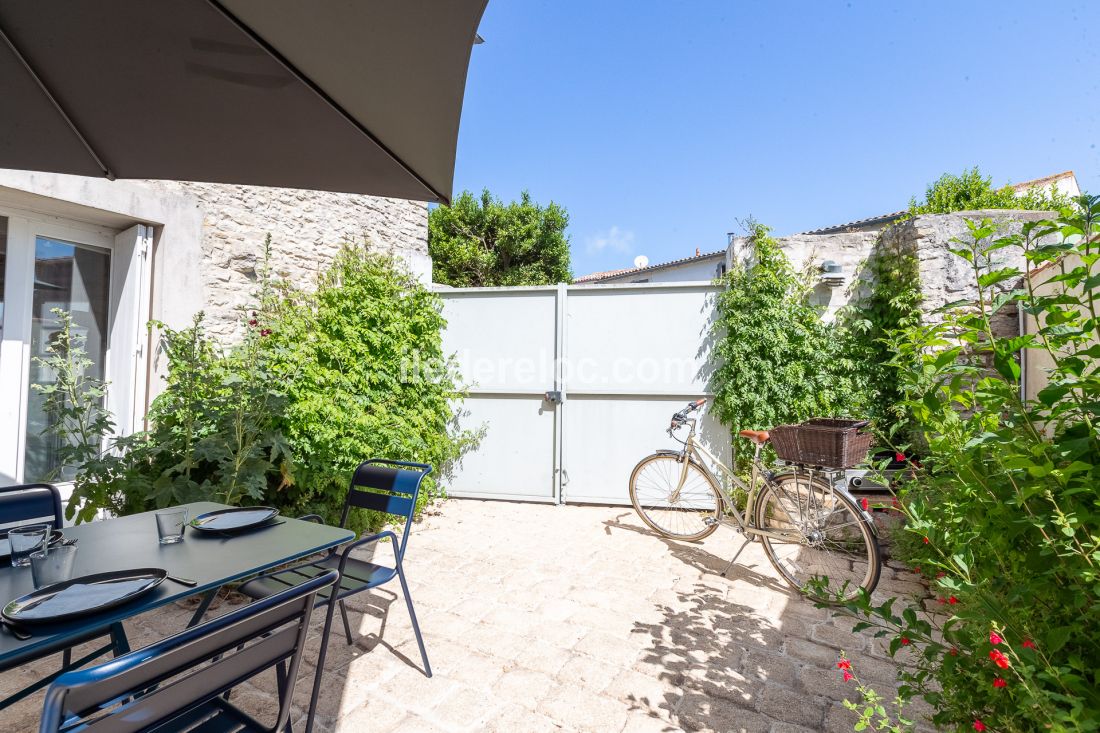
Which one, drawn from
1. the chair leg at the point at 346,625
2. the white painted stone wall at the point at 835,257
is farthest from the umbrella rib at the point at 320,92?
the white painted stone wall at the point at 835,257

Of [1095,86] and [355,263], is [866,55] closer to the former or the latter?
[1095,86]

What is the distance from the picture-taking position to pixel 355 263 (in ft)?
16.1

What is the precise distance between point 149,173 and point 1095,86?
4.18m

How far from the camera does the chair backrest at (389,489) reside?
2305mm

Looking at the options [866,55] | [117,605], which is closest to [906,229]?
[866,55]

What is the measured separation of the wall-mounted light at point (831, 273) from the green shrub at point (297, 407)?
138 inches

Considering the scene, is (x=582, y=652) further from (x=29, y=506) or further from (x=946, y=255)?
(x=946, y=255)

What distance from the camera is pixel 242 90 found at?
1431 millimetres

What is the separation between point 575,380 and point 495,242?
429 inches

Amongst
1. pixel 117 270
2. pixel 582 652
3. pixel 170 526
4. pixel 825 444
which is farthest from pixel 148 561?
pixel 825 444

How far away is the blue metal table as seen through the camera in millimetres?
1189

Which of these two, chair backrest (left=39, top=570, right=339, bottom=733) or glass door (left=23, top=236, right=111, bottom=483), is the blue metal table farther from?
glass door (left=23, top=236, right=111, bottom=483)

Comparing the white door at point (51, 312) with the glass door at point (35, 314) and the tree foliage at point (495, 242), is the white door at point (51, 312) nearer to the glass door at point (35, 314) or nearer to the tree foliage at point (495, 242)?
the glass door at point (35, 314)

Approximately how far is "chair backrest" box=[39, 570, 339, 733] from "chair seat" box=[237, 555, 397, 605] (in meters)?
0.72
